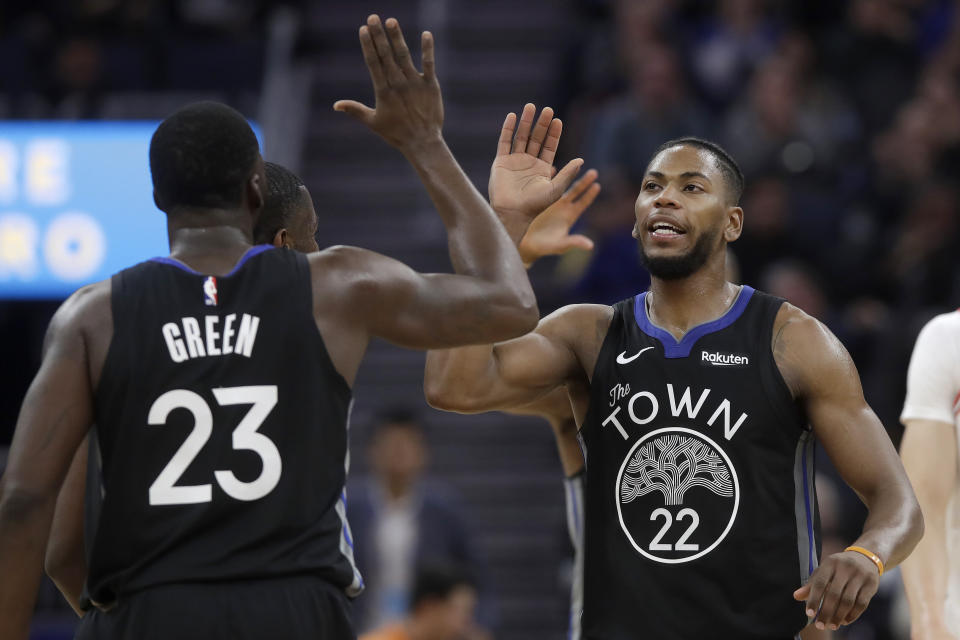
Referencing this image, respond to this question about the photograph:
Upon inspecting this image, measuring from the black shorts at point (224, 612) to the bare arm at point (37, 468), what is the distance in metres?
0.25

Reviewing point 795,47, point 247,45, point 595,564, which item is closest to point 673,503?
point 595,564

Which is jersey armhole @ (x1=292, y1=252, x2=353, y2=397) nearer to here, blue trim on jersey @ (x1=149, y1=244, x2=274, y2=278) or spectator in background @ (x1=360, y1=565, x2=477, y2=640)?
blue trim on jersey @ (x1=149, y1=244, x2=274, y2=278)

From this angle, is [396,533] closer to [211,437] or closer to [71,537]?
[71,537]

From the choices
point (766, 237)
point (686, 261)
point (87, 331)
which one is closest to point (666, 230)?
point (686, 261)

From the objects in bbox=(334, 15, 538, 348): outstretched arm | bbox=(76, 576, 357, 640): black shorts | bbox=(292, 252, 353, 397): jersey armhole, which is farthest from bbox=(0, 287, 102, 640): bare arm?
bbox=(334, 15, 538, 348): outstretched arm

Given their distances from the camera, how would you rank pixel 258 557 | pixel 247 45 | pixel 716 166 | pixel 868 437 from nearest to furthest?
pixel 258 557 < pixel 868 437 < pixel 716 166 < pixel 247 45

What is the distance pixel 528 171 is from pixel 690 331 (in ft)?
2.56

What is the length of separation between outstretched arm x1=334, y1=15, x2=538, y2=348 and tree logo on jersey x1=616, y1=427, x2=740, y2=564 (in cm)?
101

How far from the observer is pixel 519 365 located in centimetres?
498

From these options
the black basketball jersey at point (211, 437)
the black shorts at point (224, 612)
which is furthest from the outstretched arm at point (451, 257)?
the black shorts at point (224, 612)

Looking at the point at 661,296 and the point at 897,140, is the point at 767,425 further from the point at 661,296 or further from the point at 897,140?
the point at 897,140

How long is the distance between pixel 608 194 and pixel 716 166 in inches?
242

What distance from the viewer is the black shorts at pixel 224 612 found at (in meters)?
3.64

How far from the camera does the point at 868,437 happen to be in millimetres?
4648
